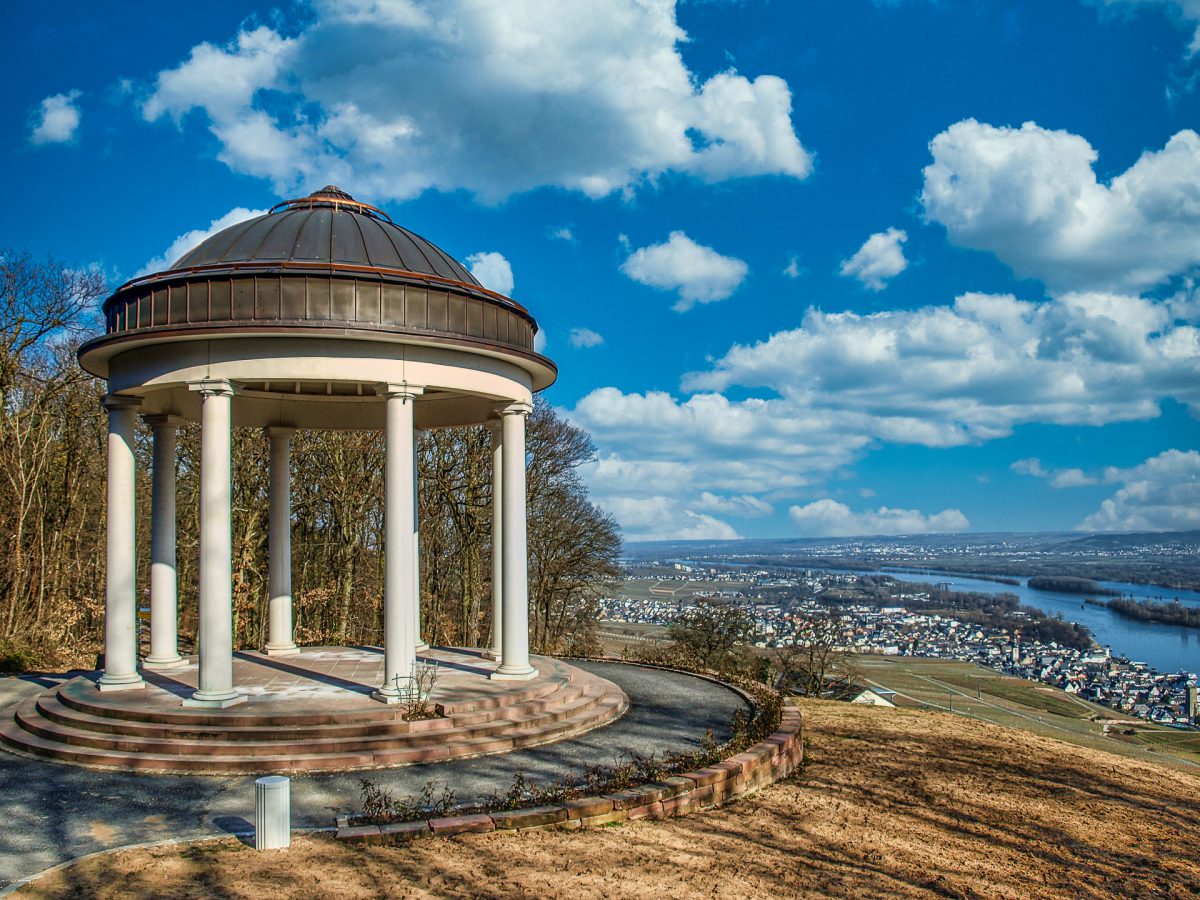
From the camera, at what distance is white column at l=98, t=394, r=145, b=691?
15.0 m

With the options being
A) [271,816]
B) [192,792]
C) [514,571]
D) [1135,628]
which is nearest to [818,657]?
[514,571]

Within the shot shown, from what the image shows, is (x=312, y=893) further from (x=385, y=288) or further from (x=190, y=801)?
(x=385, y=288)

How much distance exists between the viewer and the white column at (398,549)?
44.9 feet

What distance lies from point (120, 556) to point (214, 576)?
124 inches

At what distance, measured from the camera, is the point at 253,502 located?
2948 centimetres

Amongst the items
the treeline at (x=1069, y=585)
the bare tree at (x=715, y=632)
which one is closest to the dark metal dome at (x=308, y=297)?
the bare tree at (x=715, y=632)

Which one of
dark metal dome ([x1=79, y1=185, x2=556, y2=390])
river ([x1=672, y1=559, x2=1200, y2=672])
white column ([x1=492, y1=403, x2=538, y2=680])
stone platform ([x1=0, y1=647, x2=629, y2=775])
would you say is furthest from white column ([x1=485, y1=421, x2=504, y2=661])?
river ([x1=672, y1=559, x2=1200, y2=672])

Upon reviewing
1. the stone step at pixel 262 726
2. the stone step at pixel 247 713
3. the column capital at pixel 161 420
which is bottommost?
the stone step at pixel 262 726

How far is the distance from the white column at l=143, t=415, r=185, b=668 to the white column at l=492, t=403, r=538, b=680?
6.73 meters

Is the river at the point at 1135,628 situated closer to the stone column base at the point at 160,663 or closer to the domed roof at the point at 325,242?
the domed roof at the point at 325,242

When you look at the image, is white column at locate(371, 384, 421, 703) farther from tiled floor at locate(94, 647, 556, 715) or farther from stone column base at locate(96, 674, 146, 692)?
stone column base at locate(96, 674, 146, 692)

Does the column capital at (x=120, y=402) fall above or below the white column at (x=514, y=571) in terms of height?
above

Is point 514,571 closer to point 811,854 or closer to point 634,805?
→ point 634,805

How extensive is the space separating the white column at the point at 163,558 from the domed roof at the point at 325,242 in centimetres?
418
